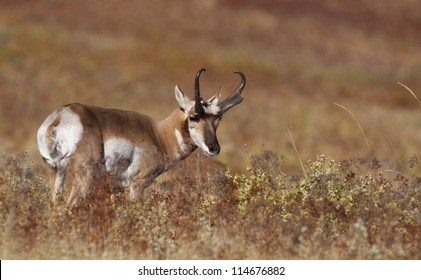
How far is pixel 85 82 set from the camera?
45.2 metres

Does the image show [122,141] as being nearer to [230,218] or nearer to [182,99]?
[182,99]

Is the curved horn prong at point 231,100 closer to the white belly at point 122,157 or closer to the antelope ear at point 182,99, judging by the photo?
the antelope ear at point 182,99

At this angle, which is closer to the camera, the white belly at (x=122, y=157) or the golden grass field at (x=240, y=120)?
the golden grass field at (x=240, y=120)

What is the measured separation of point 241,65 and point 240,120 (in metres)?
18.6

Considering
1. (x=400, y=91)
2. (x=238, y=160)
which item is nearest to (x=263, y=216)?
(x=238, y=160)

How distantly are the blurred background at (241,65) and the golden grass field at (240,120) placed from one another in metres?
0.15

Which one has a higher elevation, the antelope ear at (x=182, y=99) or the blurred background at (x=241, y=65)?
the blurred background at (x=241, y=65)

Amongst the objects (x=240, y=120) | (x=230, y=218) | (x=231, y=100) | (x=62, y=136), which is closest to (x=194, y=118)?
(x=231, y=100)

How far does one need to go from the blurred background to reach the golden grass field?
0.15 meters

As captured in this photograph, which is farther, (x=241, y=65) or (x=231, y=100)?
(x=241, y=65)

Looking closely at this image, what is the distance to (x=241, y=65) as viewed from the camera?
5784cm

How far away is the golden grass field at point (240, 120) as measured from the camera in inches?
458

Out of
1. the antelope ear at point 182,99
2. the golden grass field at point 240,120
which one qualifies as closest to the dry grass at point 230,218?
the golden grass field at point 240,120

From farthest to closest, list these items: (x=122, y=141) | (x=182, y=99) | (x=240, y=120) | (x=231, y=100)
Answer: (x=240, y=120)
(x=231, y=100)
(x=182, y=99)
(x=122, y=141)
